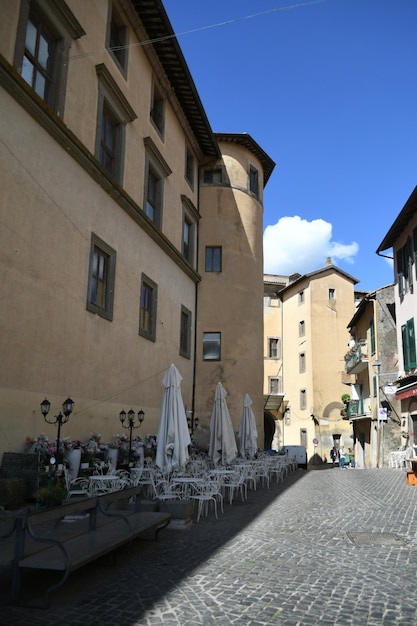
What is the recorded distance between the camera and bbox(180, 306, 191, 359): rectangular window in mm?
21828

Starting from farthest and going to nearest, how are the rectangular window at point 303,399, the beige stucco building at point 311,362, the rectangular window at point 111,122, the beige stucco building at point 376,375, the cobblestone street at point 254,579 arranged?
the rectangular window at point 303,399 → the beige stucco building at point 311,362 → the beige stucco building at point 376,375 → the rectangular window at point 111,122 → the cobblestone street at point 254,579

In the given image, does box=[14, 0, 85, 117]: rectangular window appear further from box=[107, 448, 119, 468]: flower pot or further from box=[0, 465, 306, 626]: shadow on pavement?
box=[0, 465, 306, 626]: shadow on pavement

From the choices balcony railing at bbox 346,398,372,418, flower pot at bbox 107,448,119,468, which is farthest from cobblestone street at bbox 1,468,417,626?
balcony railing at bbox 346,398,372,418

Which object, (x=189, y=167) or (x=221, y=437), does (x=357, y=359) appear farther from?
(x=221, y=437)

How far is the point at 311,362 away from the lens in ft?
136

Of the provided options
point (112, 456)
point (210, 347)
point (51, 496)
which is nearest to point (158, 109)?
point (210, 347)

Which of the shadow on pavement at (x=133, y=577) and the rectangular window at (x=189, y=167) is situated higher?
the rectangular window at (x=189, y=167)

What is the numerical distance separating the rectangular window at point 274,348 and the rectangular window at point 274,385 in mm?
1933

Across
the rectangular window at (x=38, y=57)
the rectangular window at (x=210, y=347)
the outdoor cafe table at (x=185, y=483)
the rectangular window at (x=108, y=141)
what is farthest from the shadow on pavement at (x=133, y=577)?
the rectangular window at (x=210, y=347)

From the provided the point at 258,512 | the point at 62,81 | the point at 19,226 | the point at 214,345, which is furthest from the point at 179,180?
the point at 258,512

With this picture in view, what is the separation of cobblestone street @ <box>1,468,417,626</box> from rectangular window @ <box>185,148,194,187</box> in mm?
16650

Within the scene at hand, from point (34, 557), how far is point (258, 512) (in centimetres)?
690

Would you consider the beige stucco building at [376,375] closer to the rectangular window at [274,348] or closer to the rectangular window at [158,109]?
the rectangular window at [274,348]

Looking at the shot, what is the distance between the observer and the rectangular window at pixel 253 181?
88.1ft
